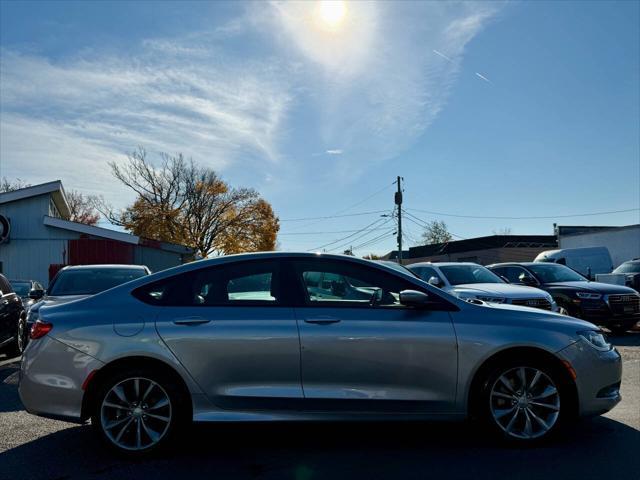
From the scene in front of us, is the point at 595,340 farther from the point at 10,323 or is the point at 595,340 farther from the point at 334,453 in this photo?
the point at 10,323

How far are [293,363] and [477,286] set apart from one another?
7362 millimetres

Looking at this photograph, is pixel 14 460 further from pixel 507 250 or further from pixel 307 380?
pixel 507 250

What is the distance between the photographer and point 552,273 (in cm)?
1381

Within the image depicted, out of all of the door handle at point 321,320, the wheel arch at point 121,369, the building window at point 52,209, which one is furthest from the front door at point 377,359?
the building window at point 52,209

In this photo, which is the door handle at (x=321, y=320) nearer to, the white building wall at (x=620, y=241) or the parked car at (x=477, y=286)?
the parked car at (x=477, y=286)

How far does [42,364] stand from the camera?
456 cm

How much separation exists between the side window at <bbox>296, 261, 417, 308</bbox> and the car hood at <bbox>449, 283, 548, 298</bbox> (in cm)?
603

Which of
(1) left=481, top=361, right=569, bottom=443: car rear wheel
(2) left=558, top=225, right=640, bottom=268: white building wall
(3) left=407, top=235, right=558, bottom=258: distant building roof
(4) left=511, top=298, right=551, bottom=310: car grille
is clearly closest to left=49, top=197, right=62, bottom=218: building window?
(4) left=511, top=298, right=551, bottom=310: car grille

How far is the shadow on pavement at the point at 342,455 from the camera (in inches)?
166

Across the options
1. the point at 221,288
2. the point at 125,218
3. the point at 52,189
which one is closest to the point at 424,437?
the point at 221,288

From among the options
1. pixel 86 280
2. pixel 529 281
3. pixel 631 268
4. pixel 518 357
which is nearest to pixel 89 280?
pixel 86 280

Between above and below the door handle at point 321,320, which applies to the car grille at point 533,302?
below

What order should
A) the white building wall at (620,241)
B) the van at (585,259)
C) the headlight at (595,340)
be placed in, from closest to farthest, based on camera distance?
the headlight at (595,340), the van at (585,259), the white building wall at (620,241)

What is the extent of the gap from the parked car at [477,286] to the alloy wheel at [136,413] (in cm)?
599
